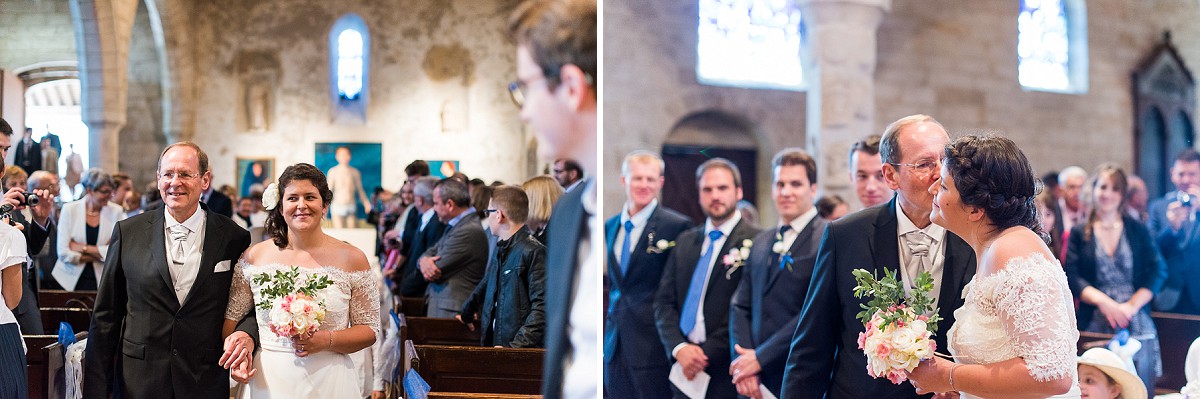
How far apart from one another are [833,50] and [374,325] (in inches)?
233

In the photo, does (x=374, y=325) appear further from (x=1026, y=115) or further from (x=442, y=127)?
(x=442, y=127)

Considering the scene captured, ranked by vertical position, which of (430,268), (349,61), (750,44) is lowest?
(430,268)

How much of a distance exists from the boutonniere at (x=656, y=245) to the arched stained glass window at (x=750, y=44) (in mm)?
5598

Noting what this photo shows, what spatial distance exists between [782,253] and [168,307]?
2.42m

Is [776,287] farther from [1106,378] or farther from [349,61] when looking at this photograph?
[349,61]

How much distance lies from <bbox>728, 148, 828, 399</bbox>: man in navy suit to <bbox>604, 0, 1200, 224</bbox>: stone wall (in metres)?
4.65

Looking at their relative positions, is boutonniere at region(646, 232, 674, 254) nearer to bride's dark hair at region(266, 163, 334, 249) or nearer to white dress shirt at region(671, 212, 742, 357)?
white dress shirt at region(671, 212, 742, 357)

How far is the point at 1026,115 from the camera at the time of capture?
11.2 m

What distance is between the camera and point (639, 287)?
16.0ft

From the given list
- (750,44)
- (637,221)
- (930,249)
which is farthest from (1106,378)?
(750,44)

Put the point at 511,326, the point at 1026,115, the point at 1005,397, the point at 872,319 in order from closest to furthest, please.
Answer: the point at 1005,397
the point at 872,319
the point at 511,326
the point at 1026,115

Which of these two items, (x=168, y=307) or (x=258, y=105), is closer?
(x=168, y=307)

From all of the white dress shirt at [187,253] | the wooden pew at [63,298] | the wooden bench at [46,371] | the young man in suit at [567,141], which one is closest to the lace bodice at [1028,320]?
the young man in suit at [567,141]

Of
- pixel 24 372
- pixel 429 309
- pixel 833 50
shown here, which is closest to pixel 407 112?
pixel 833 50
